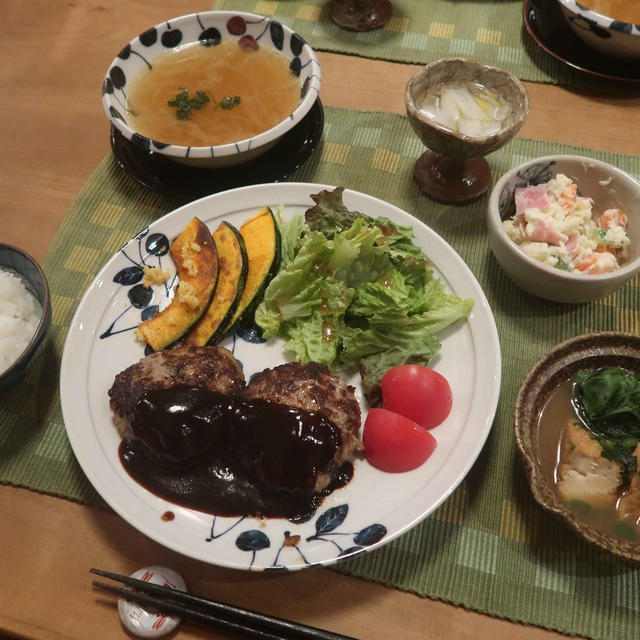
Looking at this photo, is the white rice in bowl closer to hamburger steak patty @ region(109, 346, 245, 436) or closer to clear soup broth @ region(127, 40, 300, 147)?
hamburger steak patty @ region(109, 346, 245, 436)

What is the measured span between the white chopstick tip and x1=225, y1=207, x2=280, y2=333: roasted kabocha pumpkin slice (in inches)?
34.3

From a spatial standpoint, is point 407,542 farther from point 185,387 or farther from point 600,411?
point 185,387

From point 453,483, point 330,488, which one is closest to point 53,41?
point 330,488

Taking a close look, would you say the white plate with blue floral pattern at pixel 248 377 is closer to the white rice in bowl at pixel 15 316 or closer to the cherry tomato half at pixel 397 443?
the cherry tomato half at pixel 397 443

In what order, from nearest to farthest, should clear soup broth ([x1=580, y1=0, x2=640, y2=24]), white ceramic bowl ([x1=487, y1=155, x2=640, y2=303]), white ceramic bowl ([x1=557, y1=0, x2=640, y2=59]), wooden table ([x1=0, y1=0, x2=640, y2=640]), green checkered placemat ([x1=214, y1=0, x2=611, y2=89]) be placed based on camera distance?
wooden table ([x1=0, y1=0, x2=640, y2=640]) → white ceramic bowl ([x1=487, y1=155, x2=640, y2=303]) → white ceramic bowl ([x1=557, y1=0, x2=640, y2=59]) → clear soup broth ([x1=580, y1=0, x2=640, y2=24]) → green checkered placemat ([x1=214, y1=0, x2=611, y2=89])

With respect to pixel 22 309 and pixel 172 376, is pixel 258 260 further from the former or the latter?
pixel 22 309

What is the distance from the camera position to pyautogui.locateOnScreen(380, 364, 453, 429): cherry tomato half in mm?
1794

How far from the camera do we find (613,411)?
5.74ft

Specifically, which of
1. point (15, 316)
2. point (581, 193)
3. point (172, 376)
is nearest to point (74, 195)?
point (15, 316)

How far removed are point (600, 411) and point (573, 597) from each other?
0.58m

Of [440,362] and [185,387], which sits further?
[440,362]

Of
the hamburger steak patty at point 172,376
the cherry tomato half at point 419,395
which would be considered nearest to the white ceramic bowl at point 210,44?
the hamburger steak patty at point 172,376

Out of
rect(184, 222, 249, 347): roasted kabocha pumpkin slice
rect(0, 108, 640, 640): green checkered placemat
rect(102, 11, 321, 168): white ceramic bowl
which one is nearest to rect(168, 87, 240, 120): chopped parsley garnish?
rect(102, 11, 321, 168): white ceramic bowl

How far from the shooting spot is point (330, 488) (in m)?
1.75
